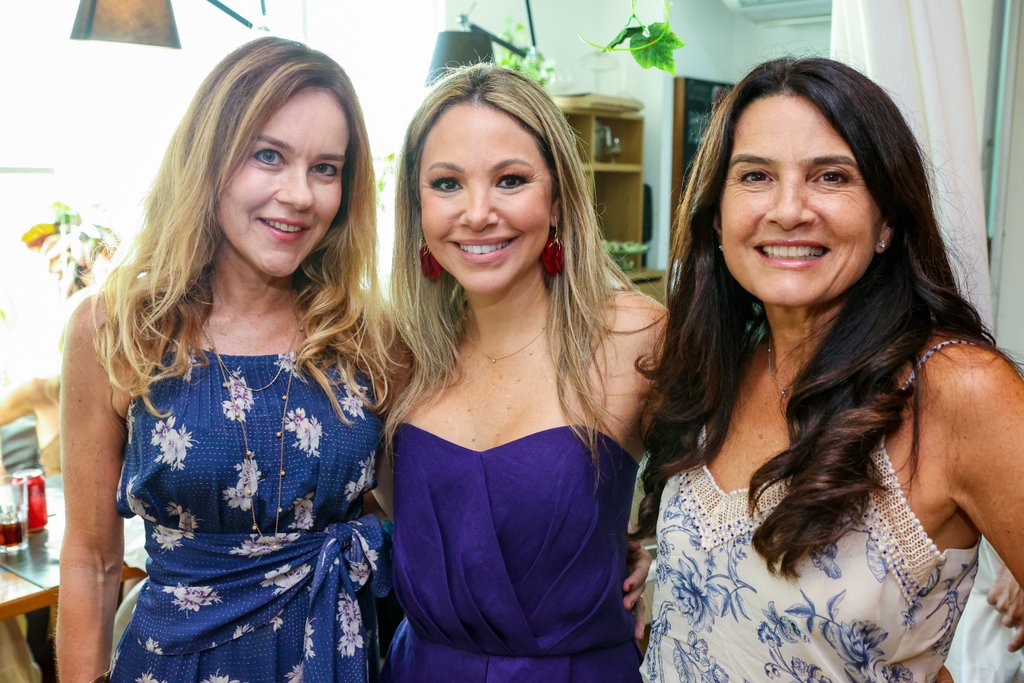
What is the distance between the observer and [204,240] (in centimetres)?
156

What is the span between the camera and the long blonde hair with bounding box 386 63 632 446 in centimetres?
162

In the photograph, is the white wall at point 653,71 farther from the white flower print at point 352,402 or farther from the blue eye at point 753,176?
the blue eye at point 753,176

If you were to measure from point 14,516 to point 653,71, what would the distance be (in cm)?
469

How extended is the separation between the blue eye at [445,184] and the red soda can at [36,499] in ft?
4.82

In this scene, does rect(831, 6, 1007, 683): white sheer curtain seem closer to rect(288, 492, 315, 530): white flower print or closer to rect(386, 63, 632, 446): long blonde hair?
rect(386, 63, 632, 446): long blonde hair

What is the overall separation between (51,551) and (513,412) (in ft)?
4.47

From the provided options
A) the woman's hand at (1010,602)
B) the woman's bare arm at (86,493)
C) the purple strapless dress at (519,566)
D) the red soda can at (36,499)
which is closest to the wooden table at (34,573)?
the red soda can at (36,499)

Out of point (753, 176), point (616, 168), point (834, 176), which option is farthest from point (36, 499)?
point (616, 168)

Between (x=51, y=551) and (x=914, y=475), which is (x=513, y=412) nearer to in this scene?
(x=914, y=475)

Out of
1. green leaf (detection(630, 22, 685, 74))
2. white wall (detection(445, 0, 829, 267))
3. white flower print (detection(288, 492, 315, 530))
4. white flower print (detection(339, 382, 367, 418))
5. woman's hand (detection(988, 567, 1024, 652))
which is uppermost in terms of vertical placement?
white wall (detection(445, 0, 829, 267))

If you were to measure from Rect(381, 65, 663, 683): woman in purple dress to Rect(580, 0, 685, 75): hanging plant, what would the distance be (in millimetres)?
322

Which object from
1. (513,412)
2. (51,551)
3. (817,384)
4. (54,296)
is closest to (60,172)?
(54,296)

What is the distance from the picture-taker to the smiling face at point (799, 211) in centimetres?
118

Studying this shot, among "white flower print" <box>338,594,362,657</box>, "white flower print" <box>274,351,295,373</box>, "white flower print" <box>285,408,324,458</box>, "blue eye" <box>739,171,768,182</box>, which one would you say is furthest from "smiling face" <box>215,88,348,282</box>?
"blue eye" <box>739,171,768,182</box>
